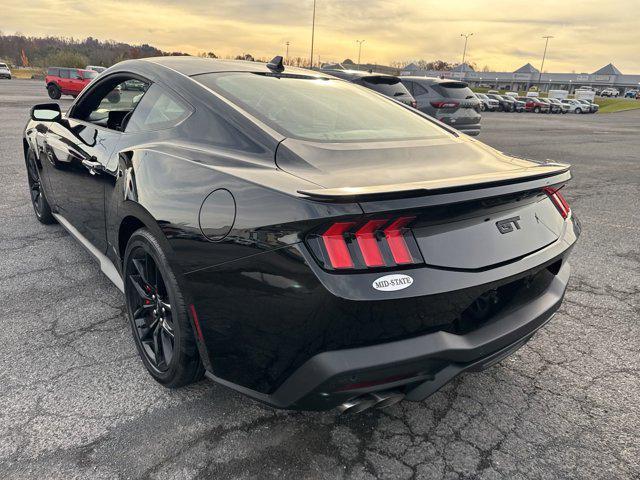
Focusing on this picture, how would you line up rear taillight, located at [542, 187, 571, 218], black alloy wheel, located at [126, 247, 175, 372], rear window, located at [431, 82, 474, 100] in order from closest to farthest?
rear taillight, located at [542, 187, 571, 218] → black alloy wheel, located at [126, 247, 175, 372] → rear window, located at [431, 82, 474, 100]

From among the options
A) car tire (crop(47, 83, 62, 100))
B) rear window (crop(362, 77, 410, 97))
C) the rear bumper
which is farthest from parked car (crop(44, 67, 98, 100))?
the rear bumper

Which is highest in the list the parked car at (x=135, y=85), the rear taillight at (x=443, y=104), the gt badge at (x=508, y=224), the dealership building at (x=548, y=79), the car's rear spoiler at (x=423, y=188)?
the dealership building at (x=548, y=79)

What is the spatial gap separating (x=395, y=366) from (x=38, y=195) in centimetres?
436

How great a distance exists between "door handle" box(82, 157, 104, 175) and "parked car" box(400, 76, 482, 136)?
9.27 metres

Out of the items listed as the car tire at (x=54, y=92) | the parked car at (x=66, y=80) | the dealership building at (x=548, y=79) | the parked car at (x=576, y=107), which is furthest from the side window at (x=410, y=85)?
the dealership building at (x=548, y=79)

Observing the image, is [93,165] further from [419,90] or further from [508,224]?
[419,90]

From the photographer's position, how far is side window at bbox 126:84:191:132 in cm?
245

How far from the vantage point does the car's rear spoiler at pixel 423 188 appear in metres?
1.50

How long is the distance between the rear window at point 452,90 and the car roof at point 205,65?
9066mm

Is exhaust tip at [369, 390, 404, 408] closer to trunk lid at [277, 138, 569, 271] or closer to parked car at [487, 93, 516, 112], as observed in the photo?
trunk lid at [277, 138, 569, 271]

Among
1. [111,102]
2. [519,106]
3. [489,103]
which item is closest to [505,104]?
[489,103]

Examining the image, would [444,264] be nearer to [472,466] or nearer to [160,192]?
[472,466]

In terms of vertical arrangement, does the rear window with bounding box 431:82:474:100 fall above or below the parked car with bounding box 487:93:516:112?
above

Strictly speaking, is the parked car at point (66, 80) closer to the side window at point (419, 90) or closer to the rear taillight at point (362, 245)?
the side window at point (419, 90)
